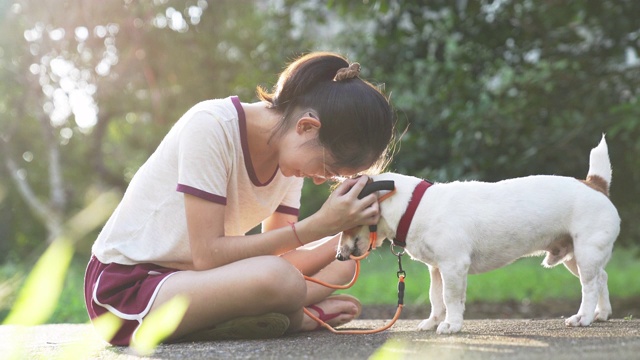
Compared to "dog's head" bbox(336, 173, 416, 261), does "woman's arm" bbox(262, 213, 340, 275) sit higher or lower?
lower

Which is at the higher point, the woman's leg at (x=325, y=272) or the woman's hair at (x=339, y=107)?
the woman's hair at (x=339, y=107)

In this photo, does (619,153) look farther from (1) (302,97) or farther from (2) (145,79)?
(2) (145,79)

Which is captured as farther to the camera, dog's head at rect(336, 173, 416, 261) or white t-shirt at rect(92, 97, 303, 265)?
dog's head at rect(336, 173, 416, 261)

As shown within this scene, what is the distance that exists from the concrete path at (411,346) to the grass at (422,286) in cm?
296

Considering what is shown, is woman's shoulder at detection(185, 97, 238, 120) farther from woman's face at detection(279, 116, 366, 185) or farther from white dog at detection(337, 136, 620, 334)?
white dog at detection(337, 136, 620, 334)

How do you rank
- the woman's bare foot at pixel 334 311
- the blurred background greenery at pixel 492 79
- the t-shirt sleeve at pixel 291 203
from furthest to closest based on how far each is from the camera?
the blurred background greenery at pixel 492 79, the t-shirt sleeve at pixel 291 203, the woman's bare foot at pixel 334 311

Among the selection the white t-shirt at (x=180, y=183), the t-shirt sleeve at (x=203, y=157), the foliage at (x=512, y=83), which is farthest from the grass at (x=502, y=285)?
the t-shirt sleeve at (x=203, y=157)

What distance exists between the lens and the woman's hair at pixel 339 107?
2.78 m

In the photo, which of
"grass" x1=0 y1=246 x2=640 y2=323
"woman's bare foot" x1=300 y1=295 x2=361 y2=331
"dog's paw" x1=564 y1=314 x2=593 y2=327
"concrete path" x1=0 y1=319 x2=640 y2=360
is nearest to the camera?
"concrete path" x1=0 y1=319 x2=640 y2=360

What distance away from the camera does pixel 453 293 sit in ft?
9.58

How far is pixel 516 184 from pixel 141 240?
4.92ft

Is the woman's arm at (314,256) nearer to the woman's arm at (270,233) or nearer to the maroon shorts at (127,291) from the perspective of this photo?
the woman's arm at (270,233)

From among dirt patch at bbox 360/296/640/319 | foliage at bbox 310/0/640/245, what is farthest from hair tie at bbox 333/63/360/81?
dirt patch at bbox 360/296/640/319

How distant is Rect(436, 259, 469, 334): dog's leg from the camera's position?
2902mm
